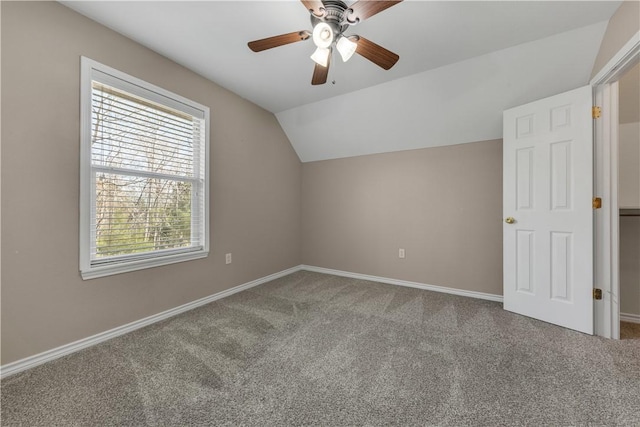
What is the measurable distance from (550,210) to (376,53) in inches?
80.6

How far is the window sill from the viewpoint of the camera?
1.87 metres

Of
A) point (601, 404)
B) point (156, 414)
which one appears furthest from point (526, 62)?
point (156, 414)

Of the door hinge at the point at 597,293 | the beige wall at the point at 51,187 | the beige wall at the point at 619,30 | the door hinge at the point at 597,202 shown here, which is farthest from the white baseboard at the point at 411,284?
the beige wall at the point at 619,30

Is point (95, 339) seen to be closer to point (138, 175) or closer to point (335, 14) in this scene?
point (138, 175)

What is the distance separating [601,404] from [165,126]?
3.66 metres

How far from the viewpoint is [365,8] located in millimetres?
1368

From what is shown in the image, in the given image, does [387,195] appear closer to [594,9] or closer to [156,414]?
[594,9]

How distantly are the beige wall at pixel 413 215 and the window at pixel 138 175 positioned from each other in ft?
6.10

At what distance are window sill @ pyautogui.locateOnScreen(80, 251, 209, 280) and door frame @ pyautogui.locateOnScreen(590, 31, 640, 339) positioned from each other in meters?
3.57

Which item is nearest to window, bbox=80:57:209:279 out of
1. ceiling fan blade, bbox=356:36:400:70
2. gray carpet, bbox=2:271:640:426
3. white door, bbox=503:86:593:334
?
gray carpet, bbox=2:271:640:426

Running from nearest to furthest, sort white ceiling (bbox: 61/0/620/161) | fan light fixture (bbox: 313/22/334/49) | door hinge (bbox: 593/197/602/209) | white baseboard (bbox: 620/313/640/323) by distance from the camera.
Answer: fan light fixture (bbox: 313/22/334/49) < white ceiling (bbox: 61/0/620/161) < door hinge (bbox: 593/197/602/209) < white baseboard (bbox: 620/313/640/323)

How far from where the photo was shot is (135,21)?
6.16 ft

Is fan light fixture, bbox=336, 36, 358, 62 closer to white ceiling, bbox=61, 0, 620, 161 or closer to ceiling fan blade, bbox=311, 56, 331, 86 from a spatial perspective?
ceiling fan blade, bbox=311, 56, 331, 86

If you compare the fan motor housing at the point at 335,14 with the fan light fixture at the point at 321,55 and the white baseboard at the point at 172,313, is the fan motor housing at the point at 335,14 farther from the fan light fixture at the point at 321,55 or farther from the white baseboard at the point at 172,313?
the white baseboard at the point at 172,313
